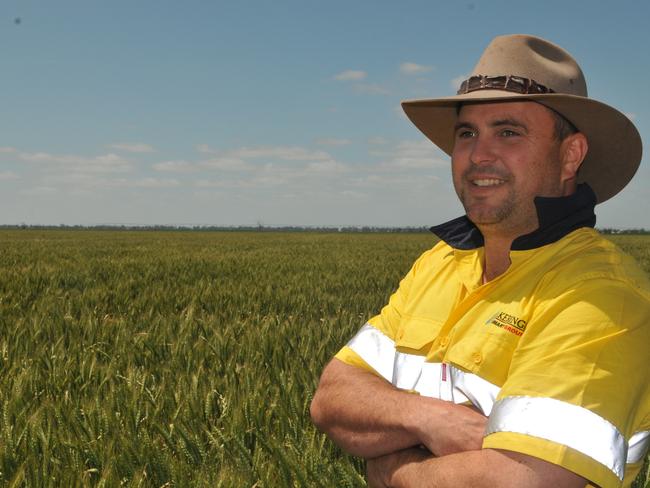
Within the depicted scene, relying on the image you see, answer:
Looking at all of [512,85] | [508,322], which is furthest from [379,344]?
[512,85]

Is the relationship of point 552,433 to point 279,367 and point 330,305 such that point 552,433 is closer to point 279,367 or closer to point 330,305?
point 279,367

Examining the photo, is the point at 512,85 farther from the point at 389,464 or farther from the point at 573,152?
the point at 389,464

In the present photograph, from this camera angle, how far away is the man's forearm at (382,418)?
168cm

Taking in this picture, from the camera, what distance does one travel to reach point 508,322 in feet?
5.87

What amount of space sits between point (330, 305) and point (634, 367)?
219 inches

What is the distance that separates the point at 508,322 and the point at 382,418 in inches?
18.4

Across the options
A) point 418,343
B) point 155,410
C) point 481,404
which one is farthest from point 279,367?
point 481,404

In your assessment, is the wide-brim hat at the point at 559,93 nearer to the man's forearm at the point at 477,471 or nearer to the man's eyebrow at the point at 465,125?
the man's eyebrow at the point at 465,125

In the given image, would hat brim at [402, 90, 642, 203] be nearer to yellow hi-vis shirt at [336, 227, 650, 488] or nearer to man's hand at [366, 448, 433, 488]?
yellow hi-vis shirt at [336, 227, 650, 488]

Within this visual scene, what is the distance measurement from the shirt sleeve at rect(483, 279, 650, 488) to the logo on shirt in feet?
0.34

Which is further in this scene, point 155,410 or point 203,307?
point 203,307

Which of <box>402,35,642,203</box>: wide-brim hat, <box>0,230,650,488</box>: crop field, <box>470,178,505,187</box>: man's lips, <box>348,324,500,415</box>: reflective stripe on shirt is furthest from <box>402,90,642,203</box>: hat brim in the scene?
<box>0,230,650,488</box>: crop field

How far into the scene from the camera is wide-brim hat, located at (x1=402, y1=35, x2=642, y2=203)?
1.97m

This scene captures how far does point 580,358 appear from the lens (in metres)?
1.48
